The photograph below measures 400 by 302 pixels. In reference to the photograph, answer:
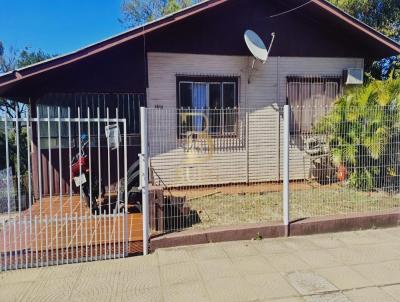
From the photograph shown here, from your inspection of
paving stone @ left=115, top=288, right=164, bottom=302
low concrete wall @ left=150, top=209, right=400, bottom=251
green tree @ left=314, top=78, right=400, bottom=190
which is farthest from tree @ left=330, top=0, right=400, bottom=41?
paving stone @ left=115, top=288, right=164, bottom=302

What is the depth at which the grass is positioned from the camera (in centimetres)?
589

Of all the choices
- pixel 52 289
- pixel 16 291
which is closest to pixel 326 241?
pixel 52 289

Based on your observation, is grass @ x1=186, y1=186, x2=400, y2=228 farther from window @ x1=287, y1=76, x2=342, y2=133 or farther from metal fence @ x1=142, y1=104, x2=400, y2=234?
window @ x1=287, y1=76, x2=342, y2=133

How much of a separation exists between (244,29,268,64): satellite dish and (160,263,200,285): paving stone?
530cm

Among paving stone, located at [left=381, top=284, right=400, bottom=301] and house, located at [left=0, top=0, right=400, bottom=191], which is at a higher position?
house, located at [left=0, top=0, right=400, bottom=191]

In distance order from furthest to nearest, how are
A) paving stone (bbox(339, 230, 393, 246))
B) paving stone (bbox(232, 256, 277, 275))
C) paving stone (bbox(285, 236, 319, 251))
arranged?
paving stone (bbox(339, 230, 393, 246))
paving stone (bbox(285, 236, 319, 251))
paving stone (bbox(232, 256, 277, 275))

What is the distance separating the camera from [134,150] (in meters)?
8.52

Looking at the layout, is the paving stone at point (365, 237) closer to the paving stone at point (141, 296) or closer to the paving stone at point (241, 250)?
the paving stone at point (241, 250)

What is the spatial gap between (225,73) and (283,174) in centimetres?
369

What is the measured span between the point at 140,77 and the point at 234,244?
15.7 ft

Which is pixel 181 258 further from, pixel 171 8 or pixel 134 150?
pixel 171 8

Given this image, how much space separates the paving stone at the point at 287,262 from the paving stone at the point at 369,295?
0.70 m

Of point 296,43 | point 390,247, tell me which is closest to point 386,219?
point 390,247

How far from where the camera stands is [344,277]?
160 inches
